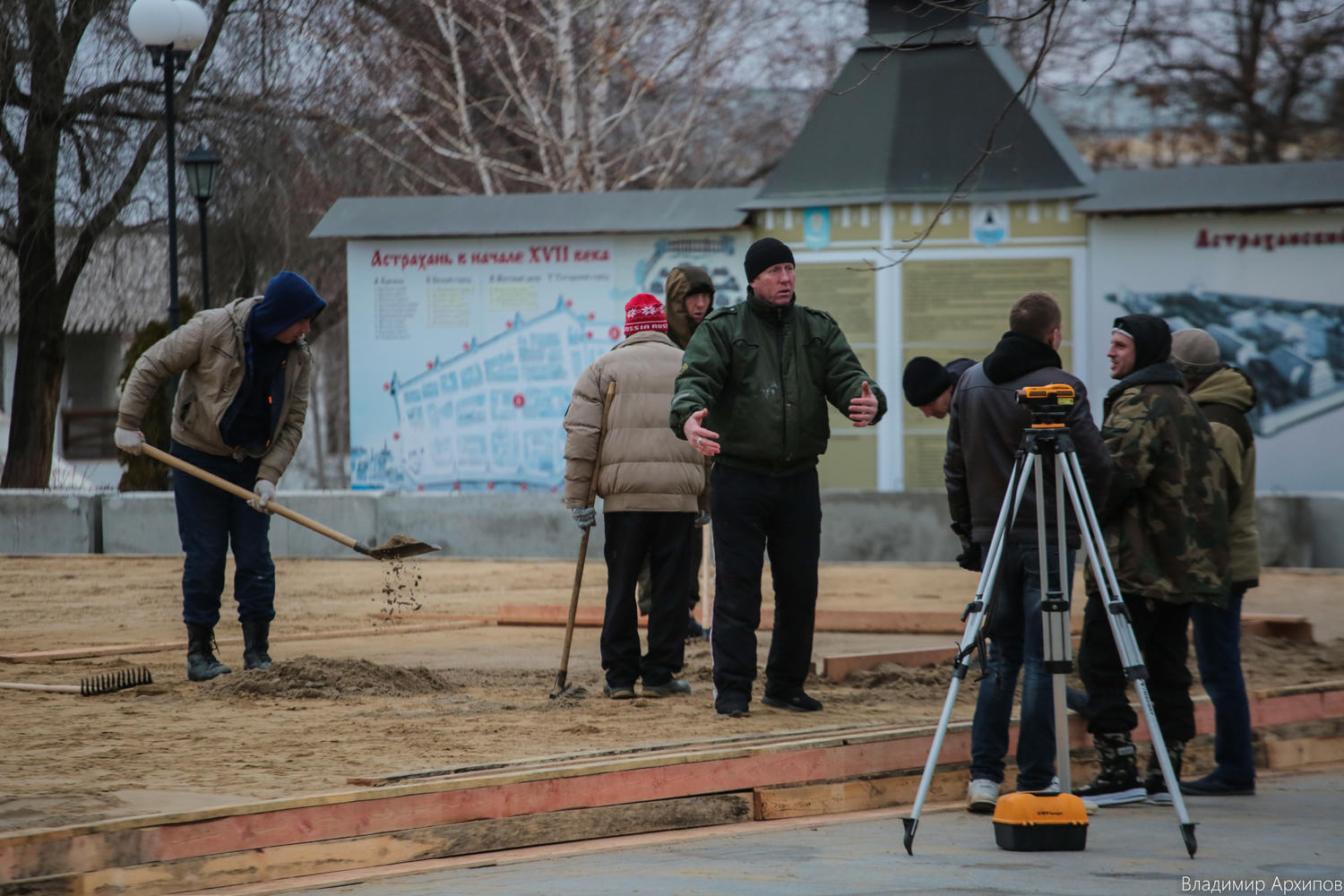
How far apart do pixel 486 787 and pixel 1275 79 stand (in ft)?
95.1

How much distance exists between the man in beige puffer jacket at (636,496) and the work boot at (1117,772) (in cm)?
207

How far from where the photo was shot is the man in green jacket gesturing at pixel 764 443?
659 cm

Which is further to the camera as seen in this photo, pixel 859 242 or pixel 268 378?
pixel 859 242

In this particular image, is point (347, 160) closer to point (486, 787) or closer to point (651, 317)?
point (651, 317)

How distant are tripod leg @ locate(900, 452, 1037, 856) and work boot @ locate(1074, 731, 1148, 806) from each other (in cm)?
102

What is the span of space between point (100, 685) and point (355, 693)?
120 centimetres

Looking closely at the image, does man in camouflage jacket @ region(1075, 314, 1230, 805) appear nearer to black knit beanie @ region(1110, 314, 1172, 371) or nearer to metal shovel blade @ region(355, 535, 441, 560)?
black knit beanie @ region(1110, 314, 1172, 371)

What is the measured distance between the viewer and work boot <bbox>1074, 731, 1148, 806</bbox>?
5.86m

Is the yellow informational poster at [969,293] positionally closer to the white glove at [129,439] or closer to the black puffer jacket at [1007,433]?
the white glove at [129,439]

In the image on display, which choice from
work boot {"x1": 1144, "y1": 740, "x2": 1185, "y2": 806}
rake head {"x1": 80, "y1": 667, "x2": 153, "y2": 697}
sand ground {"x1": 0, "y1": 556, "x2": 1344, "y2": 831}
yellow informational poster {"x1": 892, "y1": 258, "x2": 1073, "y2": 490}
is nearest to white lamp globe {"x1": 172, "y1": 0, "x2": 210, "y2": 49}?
sand ground {"x1": 0, "y1": 556, "x2": 1344, "y2": 831}

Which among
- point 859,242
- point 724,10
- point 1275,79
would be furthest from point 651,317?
point 1275,79

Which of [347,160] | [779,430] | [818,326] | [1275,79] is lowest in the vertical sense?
[779,430]

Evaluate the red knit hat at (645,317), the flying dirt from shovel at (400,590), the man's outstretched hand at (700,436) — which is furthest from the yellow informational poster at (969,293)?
the man's outstretched hand at (700,436)

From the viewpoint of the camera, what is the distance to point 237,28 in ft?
60.0
